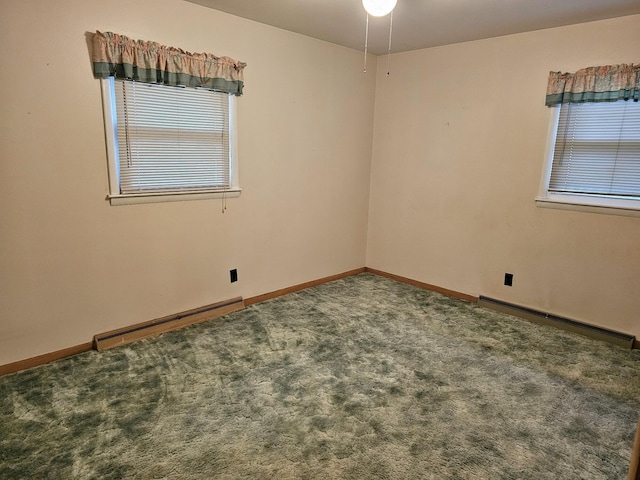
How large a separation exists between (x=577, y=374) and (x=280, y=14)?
11.2ft

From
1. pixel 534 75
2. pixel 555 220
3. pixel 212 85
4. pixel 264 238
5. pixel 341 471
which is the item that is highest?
pixel 534 75

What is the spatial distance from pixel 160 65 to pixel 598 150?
11.1 feet

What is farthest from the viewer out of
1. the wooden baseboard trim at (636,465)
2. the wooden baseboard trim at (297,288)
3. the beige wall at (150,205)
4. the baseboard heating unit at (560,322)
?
the wooden baseboard trim at (297,288)

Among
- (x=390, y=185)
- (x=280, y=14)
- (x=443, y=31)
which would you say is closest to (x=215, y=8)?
(x=280, y=14)

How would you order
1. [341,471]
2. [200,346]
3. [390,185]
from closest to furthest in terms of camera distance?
[341,471]
[200,346]
[390,185]

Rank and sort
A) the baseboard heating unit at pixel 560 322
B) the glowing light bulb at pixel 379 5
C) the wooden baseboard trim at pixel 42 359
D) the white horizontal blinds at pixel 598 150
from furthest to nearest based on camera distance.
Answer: the baseboard heating unit at pixel 560 322, the white horizontal blinds at pixel 598 150, the wooden baseboard trim at pixel 42 359, the glowing light bulb at pixel 379 5

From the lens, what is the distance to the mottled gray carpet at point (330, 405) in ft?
6.21

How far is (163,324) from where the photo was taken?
319cm

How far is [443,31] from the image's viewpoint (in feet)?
11.2

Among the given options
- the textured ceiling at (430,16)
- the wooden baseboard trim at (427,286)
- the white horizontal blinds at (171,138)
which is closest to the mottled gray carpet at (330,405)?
the wooden baseboard trim at (427,286)

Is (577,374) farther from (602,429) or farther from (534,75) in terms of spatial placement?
(534,75)

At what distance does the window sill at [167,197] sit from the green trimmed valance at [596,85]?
9.00ft

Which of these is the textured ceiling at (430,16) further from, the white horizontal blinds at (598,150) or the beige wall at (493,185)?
the white horizontal blinds at (598,150)

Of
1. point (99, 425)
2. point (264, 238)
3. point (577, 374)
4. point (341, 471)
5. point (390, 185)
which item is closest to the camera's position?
point (341, 471)
